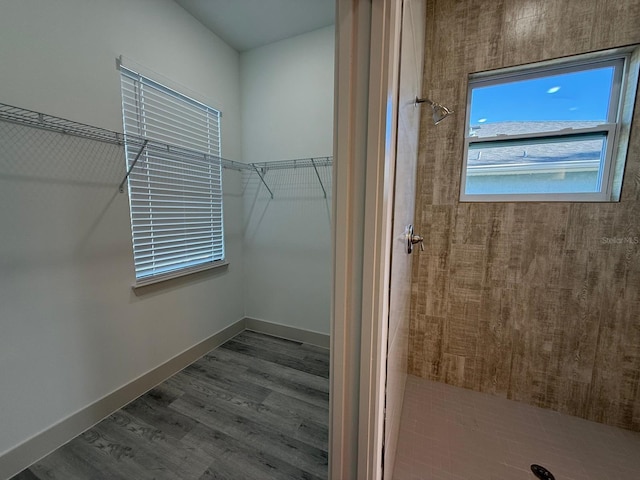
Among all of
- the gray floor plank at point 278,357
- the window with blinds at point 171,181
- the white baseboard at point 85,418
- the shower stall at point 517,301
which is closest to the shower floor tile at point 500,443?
the shower stall at point 517,301

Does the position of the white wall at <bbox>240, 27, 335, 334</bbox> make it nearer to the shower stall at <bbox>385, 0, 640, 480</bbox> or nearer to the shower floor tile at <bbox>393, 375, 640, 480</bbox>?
the shower stall at <bbox>385, 0, 640, 480</bbox>

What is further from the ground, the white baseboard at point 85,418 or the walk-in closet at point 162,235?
the walk-in closet at point 162,235

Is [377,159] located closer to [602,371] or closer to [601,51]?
[601,51]

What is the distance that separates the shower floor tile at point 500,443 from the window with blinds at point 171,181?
6.21 feet

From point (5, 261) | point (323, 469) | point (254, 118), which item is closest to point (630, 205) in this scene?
point (323, 469)

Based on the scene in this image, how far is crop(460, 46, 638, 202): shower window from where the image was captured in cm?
149

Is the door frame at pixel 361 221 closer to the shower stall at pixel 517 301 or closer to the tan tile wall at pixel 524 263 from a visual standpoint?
the shower stall at pixel 517 301

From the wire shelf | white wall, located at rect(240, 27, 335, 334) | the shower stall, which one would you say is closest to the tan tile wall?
the shower stall

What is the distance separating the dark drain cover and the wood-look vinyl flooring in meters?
1.01

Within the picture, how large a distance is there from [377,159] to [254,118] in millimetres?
2100

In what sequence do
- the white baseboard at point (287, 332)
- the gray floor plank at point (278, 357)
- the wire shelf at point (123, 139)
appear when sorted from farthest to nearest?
the white baseboard at point (287, 332), the gray floor plank at point (278, 357), the wire shelf at point (123, 139)

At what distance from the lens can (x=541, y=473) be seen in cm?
126

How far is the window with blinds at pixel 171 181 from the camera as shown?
1.70 m

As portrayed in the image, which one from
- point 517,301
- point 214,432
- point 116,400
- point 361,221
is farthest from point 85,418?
point 517,301
